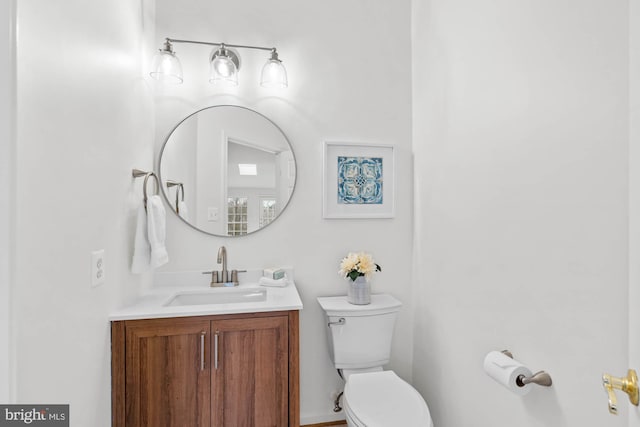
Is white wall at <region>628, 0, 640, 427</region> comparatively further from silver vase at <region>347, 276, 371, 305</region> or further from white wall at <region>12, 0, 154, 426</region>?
white wall at <region>12, 0, 154, 426</region>

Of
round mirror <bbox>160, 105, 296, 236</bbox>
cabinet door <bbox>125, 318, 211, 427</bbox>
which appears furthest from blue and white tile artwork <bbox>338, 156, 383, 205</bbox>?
cabinet door <bbox>125, 318, 211, 427</bbox>

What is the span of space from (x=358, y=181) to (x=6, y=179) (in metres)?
1.65

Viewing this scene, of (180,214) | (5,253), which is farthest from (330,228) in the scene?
(5,253)

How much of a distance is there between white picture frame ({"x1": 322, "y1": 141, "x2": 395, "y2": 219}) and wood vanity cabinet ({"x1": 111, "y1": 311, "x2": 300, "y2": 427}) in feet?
2.58

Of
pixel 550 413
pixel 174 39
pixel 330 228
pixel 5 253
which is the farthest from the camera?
pixel 330 228

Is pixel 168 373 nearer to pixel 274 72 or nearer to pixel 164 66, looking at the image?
pixel 164 66

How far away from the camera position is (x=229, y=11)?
1.97m

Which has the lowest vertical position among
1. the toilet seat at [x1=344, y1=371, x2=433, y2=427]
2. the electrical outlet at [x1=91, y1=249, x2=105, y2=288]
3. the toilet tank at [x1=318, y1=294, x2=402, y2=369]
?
the toilet seat at [x1=344, y1=371, x2=433, y2=427]

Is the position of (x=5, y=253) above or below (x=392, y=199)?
below

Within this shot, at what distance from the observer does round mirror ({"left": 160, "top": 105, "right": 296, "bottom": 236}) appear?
1.92 m

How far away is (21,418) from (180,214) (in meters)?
1.18

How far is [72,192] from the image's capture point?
1086 mm

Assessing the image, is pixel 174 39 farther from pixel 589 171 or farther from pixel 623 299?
pixel 623 299

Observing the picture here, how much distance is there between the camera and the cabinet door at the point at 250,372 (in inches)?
59.4
